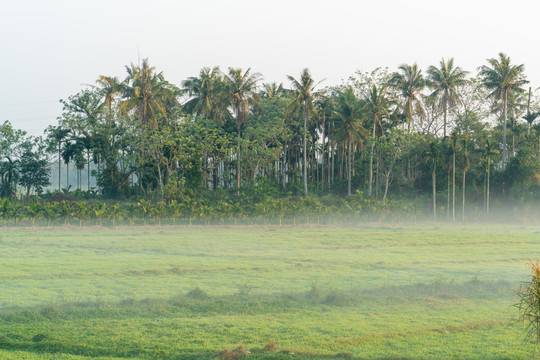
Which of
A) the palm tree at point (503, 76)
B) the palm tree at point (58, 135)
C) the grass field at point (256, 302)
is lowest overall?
the grass field at point (256, 302)

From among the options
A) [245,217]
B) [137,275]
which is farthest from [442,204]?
[137,275]

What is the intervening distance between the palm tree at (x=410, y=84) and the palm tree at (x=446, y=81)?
5.16 ft

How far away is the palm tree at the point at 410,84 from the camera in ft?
217

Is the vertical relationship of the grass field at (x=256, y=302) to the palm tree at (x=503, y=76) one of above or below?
below

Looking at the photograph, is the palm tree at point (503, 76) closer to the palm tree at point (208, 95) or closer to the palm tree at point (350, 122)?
the palm tree at point (350, 122)

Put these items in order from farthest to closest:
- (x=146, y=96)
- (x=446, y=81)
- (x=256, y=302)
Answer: (x=446, y=81)
(x=146, y=96)
(x=256, y=302)

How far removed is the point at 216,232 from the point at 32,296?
2338cm

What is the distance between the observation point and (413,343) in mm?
11672

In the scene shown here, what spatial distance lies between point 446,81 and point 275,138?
24.1 metres

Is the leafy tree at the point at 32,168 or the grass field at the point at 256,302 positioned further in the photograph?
the leafy tree at the point at 32,168

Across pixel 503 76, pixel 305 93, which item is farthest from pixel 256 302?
pixel 503 76

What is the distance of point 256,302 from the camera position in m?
15.3

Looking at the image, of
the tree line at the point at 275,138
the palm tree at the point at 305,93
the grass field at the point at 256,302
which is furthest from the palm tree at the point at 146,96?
the grass field at the point at 256,302

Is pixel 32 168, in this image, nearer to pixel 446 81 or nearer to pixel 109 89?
pixel 109 89
